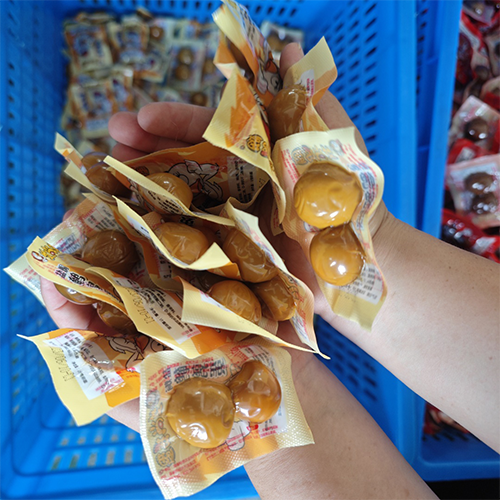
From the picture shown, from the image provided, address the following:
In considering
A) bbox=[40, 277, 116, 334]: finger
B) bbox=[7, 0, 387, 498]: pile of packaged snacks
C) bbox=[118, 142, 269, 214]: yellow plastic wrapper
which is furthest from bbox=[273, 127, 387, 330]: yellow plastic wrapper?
bbox=[40, 277, 116, 334]: finger

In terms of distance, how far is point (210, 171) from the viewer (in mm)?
714

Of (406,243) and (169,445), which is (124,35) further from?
(169,445)

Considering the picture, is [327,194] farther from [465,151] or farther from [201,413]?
[465,151]

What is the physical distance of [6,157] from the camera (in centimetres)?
92

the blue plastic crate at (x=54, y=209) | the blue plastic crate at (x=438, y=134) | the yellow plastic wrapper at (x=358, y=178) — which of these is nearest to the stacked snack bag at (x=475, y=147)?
the blue plastic crate at (x=438, y=134)

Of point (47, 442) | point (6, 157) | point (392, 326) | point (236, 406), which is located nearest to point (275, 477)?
point (236, 406)

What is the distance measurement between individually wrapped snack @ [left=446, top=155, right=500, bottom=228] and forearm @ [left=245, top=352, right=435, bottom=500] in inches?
33.5

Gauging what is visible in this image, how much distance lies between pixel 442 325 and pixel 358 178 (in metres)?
0.36

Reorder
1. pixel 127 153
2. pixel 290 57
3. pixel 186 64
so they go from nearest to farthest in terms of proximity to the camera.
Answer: pixel 290 57 < pixel 127 153 < pixel 186 64

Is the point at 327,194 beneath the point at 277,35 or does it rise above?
beneath

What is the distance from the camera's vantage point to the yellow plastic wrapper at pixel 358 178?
19.4 inches

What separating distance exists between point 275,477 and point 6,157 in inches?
37.5

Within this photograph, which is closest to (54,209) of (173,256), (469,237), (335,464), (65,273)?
(65,273)

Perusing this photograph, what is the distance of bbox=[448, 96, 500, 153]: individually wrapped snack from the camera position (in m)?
1.26
